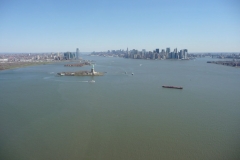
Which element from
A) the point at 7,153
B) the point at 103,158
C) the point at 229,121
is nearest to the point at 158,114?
the point at 229,121

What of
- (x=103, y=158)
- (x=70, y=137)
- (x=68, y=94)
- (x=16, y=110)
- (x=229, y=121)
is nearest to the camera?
(x=103, y=158)

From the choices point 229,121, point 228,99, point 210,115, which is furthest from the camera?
point 228,99

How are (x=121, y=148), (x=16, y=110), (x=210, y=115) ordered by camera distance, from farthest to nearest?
(x=16, y=110), (x=210, y=115), (x=121, y=148)

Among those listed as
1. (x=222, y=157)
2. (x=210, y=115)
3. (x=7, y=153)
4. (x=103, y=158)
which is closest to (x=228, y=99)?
(x=210, y=115)

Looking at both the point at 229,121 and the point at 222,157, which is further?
the point at 229,121

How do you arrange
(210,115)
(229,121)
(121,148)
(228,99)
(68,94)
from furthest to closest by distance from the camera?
(68,94)
(228,99)
(210,115)
(229,121)
(121,148)

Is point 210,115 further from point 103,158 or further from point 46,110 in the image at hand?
point 46,110

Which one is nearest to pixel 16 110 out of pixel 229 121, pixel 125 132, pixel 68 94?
pixel 68 94

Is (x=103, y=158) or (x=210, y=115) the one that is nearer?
(x=103, y=158)

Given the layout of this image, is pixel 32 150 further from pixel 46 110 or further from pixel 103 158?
pixel 46 110
